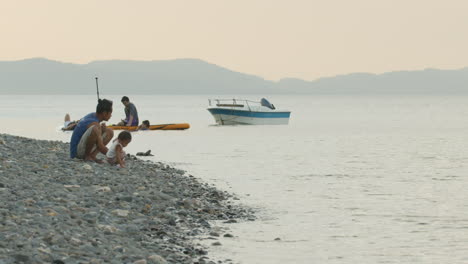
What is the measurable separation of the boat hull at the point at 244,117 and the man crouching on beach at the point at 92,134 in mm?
35748

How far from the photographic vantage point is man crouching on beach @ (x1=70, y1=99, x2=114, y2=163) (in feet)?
56.3

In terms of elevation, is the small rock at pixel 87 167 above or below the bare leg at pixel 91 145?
below

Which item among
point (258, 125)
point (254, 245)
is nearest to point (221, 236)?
point (254, 245)

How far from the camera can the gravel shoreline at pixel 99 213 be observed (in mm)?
9469

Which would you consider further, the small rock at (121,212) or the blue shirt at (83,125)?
the blue shirt at (83,125)

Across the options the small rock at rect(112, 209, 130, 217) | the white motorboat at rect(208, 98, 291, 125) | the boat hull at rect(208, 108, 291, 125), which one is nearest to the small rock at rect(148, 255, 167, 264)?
the small rock at rect(112, 209, 130, 217)

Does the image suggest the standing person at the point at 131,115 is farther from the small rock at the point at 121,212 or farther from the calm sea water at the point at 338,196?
the small rock at the point at 121,212

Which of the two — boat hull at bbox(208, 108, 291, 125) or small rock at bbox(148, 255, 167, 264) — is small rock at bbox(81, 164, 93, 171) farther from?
boat hull at bbox(208, 108, 291, 125)

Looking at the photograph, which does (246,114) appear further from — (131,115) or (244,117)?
(131,115)

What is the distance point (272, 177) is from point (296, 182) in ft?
4.80

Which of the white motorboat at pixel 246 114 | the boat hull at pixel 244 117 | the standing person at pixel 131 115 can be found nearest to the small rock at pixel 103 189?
the standing person at pixel 131 115

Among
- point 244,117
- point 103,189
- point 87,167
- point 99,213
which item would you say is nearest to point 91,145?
point 87,167

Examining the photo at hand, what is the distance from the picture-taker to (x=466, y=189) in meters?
20.5

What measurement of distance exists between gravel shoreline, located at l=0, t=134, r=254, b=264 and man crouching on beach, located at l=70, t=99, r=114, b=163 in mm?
407
